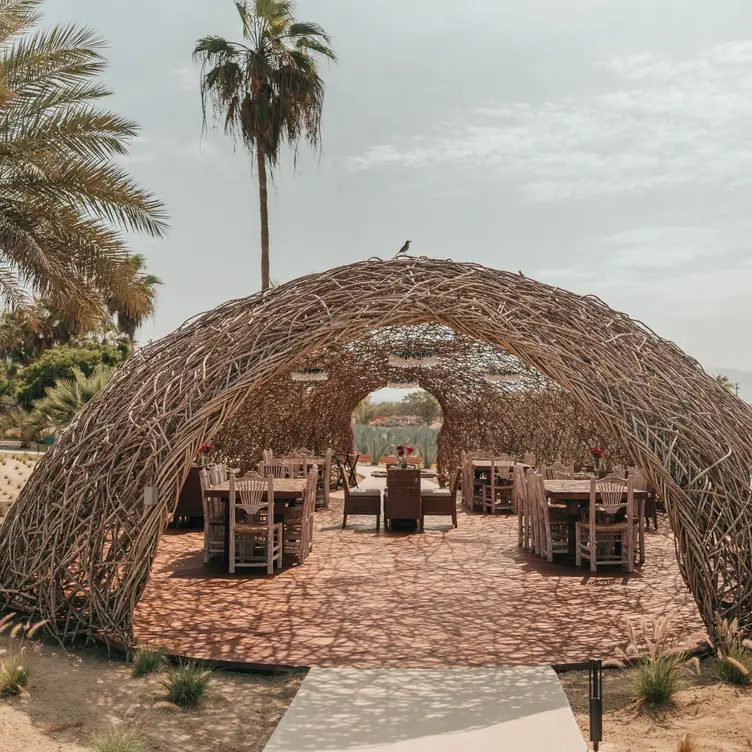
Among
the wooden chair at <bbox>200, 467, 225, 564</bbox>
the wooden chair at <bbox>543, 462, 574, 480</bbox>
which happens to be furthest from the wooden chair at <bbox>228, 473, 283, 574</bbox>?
the wooden chair at <bbox>543, 462, 574, 480</bbox>

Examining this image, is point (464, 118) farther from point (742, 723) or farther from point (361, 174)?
point (742, 723)

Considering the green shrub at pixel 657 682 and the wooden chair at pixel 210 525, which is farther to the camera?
the wooden chair at pixel 210 525

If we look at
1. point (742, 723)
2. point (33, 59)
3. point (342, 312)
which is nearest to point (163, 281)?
point (33, 59)

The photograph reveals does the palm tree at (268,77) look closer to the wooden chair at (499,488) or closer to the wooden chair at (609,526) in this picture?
the wooden chair at (499,488)

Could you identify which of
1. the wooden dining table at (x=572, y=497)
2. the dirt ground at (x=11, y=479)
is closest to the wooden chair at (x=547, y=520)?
the wooden dining table at (x=572, y=497)

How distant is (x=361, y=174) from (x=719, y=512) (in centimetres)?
889

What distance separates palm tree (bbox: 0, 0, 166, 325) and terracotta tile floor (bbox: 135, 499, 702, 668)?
3.73 m

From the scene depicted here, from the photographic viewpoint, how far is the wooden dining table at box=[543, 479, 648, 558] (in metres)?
7.79

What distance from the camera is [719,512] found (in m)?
5.01

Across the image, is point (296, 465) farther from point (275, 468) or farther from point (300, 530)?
point (300, 530)

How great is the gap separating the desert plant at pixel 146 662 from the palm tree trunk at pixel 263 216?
10233 millimetres

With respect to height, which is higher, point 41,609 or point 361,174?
point 361,174

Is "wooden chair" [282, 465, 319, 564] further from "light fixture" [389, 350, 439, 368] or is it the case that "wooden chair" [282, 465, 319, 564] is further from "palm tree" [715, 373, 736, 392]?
"palm tree" [715, 373, 736, 392]

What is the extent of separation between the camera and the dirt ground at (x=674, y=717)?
3525 mm
